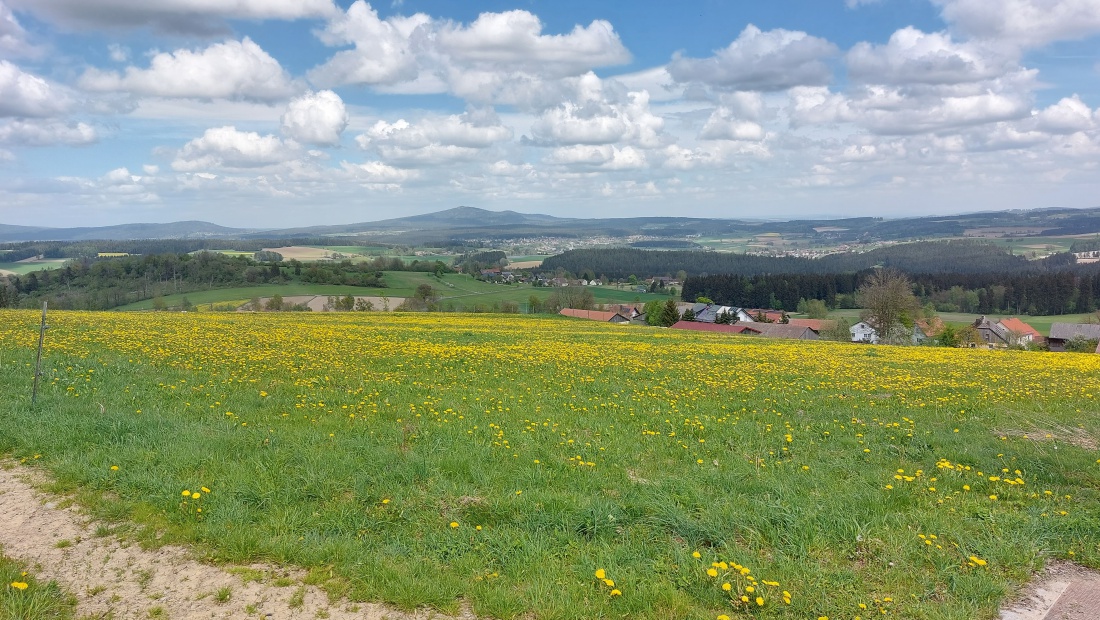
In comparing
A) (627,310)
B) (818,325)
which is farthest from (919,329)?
(627,310)

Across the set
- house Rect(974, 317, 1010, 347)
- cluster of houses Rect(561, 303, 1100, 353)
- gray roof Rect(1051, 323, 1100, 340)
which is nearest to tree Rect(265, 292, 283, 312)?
cluster of houses Rect(561, 303, 1100, 353)

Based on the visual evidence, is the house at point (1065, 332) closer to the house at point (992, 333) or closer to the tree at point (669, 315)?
the house at point (992, 333)

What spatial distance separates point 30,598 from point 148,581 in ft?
2.90

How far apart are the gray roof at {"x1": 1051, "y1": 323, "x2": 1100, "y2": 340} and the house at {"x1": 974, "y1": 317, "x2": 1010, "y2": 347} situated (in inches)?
228

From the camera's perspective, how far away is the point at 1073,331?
7981cm

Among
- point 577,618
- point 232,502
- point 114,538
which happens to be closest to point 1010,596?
point 577,618

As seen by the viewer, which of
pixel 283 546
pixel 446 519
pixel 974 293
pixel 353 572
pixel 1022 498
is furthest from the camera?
pixel 974 293

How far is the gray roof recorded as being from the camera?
75.1 metres

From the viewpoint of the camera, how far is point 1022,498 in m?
8.04

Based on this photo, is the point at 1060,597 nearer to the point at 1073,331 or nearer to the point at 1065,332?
the point at 1073,331

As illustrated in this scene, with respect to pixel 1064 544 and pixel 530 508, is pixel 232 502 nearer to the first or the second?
pixel 530 508

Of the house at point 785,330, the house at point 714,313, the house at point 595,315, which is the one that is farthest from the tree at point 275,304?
the house at point 714,313

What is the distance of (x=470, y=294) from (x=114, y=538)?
335 ft

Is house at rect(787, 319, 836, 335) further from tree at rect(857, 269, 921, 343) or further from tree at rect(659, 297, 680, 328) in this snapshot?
tree at rect(659, 297, 680, 328)
